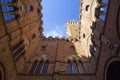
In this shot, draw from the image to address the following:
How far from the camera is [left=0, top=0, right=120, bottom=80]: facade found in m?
15.3

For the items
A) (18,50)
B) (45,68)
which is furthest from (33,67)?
(18,50)

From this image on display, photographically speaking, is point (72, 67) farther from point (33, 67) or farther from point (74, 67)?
point (33, 67)

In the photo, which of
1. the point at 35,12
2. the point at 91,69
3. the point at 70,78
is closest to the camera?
the point at 70,78

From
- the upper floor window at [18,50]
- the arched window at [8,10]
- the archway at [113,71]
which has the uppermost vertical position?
the arched window at [8,10]

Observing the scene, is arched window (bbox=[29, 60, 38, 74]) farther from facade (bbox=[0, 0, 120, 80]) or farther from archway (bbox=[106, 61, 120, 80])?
archway (bbox=[106, 61, 120, 80])

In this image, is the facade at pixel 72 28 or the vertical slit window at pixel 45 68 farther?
the facade at pixel 72 28

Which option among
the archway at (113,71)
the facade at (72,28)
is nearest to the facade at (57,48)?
the archway at (113,71)

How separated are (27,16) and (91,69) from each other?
9416 mm

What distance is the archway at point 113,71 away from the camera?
50.5 feet

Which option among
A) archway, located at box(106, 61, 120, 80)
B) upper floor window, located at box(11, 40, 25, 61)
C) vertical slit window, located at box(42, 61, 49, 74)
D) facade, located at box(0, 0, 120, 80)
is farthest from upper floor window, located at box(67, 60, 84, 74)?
upper floor window, located at box(11, 40, 25, 61)

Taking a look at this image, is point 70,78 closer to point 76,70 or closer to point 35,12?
point 76,70

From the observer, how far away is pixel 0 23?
14828mm

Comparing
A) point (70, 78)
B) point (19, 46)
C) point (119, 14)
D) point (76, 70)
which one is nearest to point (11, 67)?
point (19, 46)

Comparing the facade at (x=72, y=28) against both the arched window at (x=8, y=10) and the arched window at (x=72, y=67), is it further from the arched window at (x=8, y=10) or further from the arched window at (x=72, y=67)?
the arched window at (x=8, y=10)
